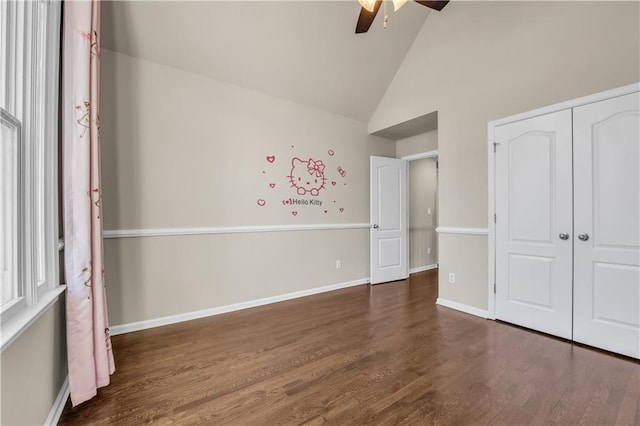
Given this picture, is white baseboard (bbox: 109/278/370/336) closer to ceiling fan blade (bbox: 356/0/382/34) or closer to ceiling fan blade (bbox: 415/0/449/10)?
ceiling fan blade (bbox: 356/0/382/34)

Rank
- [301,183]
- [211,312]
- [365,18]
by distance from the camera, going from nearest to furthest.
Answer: [365,18]
[211,312]
[301,183]

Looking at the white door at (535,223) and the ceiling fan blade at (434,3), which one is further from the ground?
the ceiling fan blade at (434,3)

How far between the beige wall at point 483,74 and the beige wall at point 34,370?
3564 millimetres

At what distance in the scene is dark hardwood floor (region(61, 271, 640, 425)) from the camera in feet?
5.27

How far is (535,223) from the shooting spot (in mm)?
2738

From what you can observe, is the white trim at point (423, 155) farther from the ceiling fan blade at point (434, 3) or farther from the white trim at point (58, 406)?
the white trim at point (58, 406)

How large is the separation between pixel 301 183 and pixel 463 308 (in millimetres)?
2512

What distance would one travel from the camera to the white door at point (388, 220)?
4.50 m

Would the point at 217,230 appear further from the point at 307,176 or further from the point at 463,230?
the point at 463,230

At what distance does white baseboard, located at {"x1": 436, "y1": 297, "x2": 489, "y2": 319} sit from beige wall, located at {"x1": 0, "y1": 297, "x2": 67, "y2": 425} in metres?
3.54

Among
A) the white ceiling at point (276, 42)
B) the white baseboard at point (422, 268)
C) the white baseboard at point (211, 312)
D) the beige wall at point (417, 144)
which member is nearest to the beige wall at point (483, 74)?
the white ceiling at point (276, 42)

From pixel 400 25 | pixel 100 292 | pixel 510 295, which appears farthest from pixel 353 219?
pixel 100 292

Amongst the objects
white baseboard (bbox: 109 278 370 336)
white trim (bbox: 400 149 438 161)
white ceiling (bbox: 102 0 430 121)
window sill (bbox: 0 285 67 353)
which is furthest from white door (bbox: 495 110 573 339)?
window sill (bbox: 0 285 67 353)

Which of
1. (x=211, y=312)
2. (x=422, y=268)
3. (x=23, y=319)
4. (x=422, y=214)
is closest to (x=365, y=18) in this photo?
(x=23, y=319)
